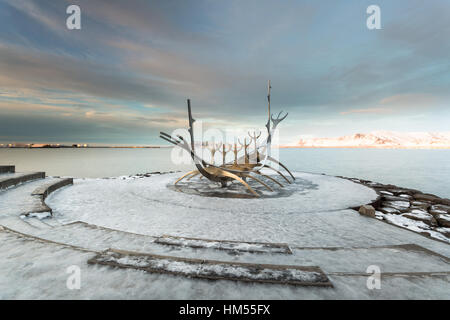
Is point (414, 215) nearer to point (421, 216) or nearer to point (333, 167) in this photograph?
point (421, 216)

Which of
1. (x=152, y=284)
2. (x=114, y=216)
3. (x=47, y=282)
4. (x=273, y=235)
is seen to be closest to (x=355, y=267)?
(x=273, y=235)

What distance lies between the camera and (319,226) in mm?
5273

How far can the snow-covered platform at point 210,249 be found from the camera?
7.18ft

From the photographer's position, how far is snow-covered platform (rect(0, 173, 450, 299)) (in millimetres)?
2188

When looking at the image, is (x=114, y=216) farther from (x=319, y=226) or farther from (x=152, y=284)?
(x=319, y=226)

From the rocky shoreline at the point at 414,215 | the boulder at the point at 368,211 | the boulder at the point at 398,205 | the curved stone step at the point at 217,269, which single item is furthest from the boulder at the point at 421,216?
the curved stone step at the point at 217,269

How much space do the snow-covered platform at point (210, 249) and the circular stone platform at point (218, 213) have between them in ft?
0.11

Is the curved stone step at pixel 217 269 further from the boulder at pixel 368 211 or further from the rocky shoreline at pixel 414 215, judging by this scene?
the boulder at pixel 368 211

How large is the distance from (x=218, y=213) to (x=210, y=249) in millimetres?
2871

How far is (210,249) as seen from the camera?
137 inches

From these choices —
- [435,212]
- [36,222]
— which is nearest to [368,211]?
[435,212]

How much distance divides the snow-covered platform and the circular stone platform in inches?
1.3

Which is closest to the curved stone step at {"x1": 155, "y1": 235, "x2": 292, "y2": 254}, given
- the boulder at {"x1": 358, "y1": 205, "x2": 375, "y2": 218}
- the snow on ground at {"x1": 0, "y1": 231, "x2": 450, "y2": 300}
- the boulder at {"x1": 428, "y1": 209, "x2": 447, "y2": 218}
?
the snow on ground at {"x1": 0, "y1": 231, "x2": 450, "y2": 300}
